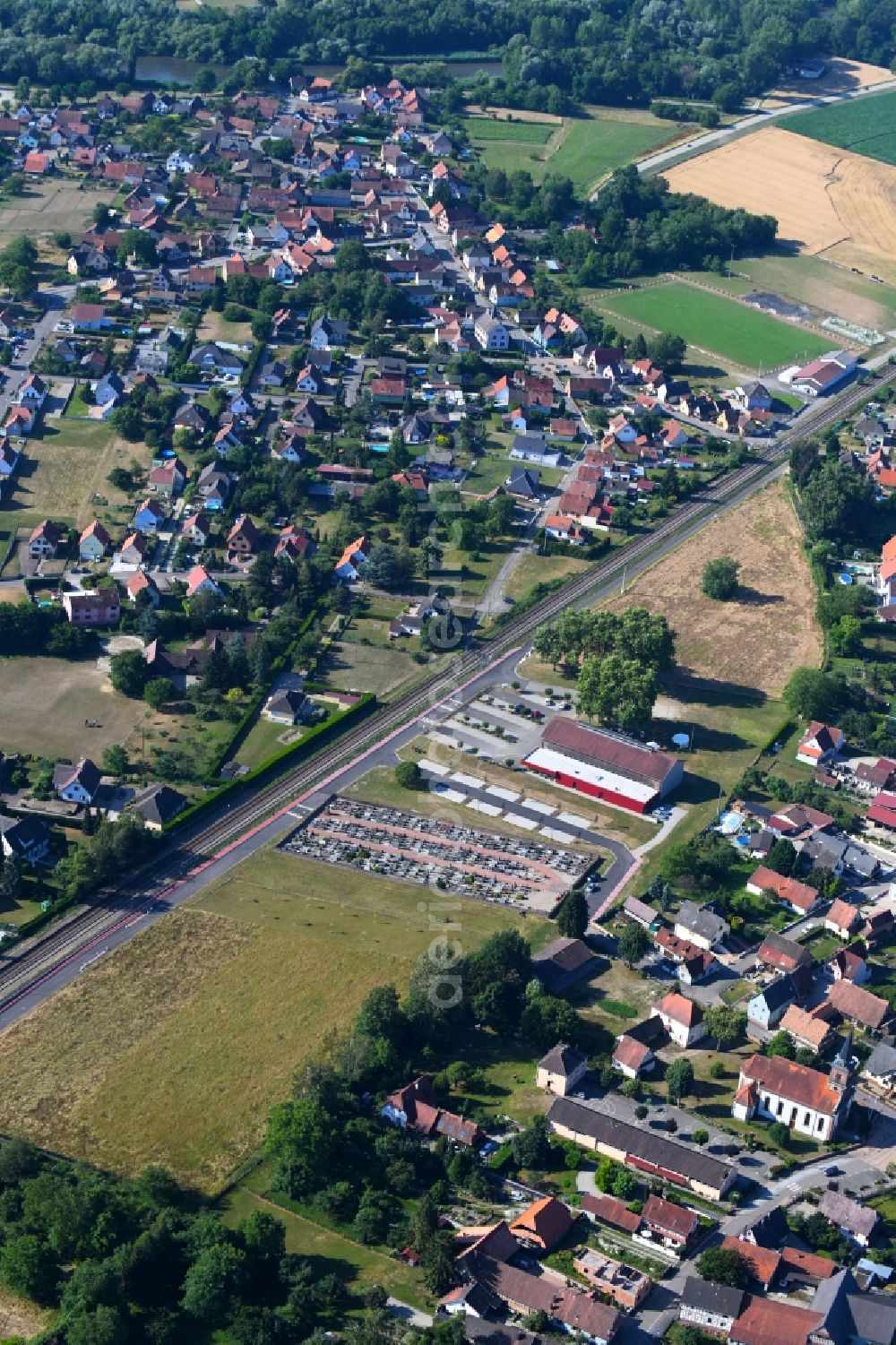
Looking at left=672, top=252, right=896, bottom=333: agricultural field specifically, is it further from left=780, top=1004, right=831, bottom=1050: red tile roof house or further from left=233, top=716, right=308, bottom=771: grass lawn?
left=780, top=1004, right=831, bottom=1050: red tile roof house

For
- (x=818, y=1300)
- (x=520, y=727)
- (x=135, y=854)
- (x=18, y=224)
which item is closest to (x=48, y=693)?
(x=135, y=854)

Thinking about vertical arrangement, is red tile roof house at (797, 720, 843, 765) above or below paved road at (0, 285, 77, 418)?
below

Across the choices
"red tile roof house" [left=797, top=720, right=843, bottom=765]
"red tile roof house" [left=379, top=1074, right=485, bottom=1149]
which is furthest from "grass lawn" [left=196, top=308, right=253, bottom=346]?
"red tile roof house" [left=379, top=1074, right=485, bottom=1149]

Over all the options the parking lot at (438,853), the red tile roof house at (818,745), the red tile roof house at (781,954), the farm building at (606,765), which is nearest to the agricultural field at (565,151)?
the red tile roof house at (818,745)

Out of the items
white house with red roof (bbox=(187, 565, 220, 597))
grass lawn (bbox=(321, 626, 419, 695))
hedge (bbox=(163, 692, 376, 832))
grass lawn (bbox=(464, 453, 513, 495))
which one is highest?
grass lawn (bbox=(464, 453, 513, 495))

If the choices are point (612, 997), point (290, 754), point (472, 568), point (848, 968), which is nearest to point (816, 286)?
point (472, 568)

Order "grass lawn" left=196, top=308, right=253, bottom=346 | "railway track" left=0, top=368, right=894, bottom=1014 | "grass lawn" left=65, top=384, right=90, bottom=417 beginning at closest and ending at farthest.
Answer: "railway track" left=0, top=368, right=894, bottom=1014, "grass lawn" left=65, top=384, right=90, bottom=417, "grass lawn" left=196, top=308, right=253, bottom=346

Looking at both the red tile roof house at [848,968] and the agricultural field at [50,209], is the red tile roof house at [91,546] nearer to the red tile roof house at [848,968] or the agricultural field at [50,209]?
the red tile roof house at [848,968]
